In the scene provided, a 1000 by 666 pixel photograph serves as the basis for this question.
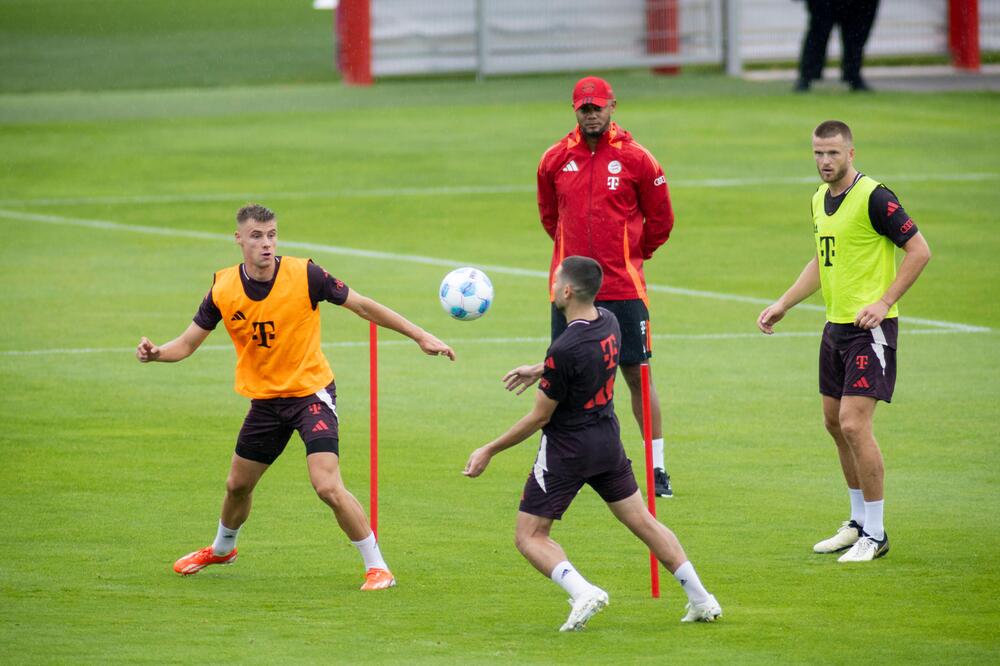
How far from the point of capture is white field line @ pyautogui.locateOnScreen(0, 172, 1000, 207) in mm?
27734

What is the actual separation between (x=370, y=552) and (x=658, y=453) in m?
3.07

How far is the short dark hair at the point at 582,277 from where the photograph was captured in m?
8.18

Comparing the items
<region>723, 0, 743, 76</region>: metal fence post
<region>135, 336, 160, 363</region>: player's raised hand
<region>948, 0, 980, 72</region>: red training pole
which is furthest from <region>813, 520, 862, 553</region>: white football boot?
<region>948, 0, 980, 72</region>: red training pole

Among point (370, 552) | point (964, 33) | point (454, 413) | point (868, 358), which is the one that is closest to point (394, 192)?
point (454, 413)

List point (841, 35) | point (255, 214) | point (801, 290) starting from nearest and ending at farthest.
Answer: point (255, 214) < point (801, 290) < point (841, 35)

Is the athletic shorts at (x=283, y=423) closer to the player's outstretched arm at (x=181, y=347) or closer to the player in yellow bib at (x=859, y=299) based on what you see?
the player's outstretched arm at (x=181, y=347)

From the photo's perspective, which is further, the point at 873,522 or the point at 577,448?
the point at 873,522

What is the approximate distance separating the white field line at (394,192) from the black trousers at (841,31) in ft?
15.1

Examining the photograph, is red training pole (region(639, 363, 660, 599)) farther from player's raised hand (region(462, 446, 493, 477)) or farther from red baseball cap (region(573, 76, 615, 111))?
red baseball cap (region(573, 76, 615, 111))

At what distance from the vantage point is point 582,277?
322 inches

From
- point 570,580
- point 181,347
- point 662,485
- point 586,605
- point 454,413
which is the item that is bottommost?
point 454,413

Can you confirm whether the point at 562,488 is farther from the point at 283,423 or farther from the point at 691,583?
the point at 283,423

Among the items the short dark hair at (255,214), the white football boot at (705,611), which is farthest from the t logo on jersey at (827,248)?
the short dark hair at (255,214)

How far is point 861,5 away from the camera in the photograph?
3203cm
